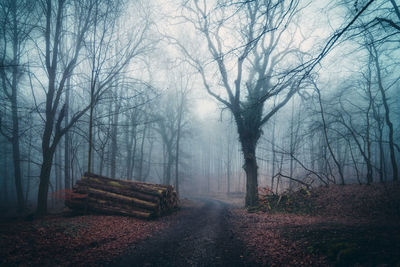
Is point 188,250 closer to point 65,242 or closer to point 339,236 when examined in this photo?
point 65,242

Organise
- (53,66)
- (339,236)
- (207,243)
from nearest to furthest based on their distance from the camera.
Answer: (339,236) → (207,243) → (53,66)

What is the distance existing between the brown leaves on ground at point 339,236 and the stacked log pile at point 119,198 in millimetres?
4080

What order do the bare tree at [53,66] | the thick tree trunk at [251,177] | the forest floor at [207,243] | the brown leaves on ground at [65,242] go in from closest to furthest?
the forest floor at [207,243] < the brown leaves on ground at [65,242] < the bare tree at [53,66] < the thick tree trunk at [251,177]

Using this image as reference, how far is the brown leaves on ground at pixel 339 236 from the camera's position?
3.64 metres

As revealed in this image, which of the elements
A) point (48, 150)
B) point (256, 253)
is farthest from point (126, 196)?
point (256, 253)

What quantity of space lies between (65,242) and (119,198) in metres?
4.10

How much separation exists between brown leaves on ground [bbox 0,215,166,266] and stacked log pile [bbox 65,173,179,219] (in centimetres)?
185

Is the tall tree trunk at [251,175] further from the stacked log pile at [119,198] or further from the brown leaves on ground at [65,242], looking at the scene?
the brown leaves on ground at [65,242]

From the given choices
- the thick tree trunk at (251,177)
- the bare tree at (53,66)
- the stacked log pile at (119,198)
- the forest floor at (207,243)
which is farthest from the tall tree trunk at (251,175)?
the bare tree at (53,66)

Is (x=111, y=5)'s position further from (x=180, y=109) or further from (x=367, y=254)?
(x=180, y=109)

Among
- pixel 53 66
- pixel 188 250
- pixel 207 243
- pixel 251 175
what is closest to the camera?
pixel 188 250

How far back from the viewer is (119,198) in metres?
9.02

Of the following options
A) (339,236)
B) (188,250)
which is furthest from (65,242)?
(339,236)

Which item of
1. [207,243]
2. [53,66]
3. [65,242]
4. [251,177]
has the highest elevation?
[53,66]
